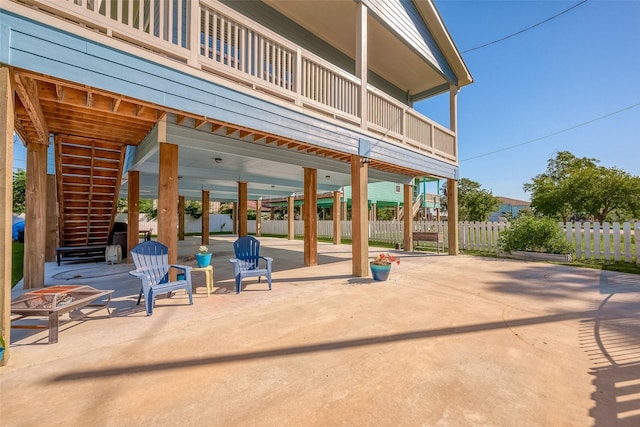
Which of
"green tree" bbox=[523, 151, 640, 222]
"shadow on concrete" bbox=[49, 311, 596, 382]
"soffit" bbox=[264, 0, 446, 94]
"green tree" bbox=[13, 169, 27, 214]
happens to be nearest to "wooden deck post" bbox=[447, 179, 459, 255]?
"soffit" bbox=[264, 0, 446, 94]

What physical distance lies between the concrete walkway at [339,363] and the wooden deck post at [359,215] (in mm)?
1558

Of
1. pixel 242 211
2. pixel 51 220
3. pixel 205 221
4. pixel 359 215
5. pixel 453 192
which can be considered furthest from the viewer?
pixel 205 221

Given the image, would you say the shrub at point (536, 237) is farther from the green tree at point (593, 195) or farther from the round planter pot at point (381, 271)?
the round planter pot at point (381, 271)

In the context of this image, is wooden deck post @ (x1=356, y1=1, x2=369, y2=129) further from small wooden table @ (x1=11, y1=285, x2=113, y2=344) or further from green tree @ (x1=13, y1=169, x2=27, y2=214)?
green tree @ (x1=13, y1=169, x2=27, y2=214)

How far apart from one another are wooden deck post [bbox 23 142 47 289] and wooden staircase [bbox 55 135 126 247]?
1299 millimetres

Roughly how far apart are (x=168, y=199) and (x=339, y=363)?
3.98 metres

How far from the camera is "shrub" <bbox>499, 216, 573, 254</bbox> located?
345 inches

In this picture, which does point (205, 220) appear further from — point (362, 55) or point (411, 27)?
point (411, 27)

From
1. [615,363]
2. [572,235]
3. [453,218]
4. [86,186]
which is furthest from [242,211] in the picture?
[572,235]

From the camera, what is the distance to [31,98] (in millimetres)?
3629

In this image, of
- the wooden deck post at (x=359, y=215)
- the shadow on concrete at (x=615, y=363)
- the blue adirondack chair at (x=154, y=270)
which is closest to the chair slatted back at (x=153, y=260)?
the blue adirondack chair at (x=154, y=270)

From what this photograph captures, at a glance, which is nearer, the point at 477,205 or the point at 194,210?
the point at 477,205

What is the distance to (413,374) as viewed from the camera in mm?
2367

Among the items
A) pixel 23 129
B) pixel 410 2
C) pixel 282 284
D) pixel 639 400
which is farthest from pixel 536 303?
pixel 23 129
